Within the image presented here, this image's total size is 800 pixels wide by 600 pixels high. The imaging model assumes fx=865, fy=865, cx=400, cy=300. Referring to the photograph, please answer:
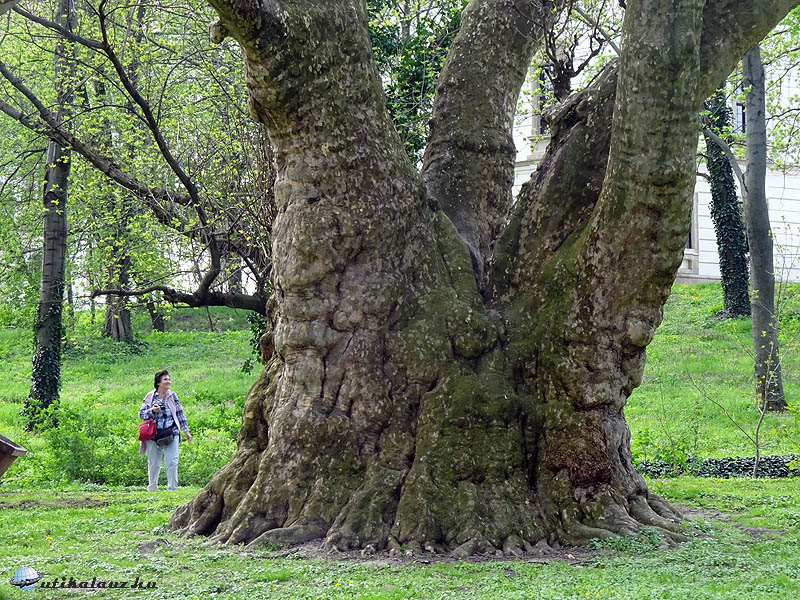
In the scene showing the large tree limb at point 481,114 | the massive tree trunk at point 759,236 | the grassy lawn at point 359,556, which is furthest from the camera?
the massive tree trunk at point 759,236

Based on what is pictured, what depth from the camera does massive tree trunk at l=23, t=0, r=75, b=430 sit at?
1647 cm

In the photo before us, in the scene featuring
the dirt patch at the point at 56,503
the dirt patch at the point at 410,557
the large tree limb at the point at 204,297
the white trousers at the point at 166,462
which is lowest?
the dirt patch at the point at 56,503

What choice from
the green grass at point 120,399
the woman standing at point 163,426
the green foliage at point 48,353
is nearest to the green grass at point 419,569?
the woman standing at point 163,426

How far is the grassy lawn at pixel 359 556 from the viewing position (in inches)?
225

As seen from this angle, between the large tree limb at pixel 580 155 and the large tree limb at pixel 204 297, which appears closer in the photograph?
the large tree limb at pixel 580 155

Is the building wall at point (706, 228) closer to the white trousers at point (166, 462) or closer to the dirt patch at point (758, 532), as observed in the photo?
the white trousers at point (166, 462)

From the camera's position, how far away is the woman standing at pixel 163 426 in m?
11.6

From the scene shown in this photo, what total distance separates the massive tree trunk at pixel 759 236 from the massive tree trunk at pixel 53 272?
504 inches

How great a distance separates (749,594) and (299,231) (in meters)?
4.33

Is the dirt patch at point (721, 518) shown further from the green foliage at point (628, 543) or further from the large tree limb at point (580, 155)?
the large tree limb at point (580, 155)

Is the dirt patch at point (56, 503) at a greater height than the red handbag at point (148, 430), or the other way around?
the red handbag at point (148, 430)

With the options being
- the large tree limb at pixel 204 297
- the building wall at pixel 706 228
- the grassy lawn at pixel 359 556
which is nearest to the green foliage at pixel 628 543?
the grassy lawn at pixel 359 556

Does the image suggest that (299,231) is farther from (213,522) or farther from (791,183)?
(791,183)

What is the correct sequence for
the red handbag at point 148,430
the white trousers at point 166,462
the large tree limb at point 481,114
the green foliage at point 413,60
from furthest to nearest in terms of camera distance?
the green foliage at point 413,60 < the white trousers at point 166,462 < the red handbag at point 148,430 < the large tree limb at point 481,114
